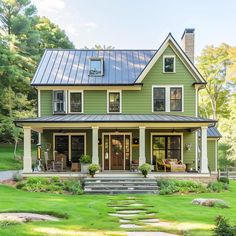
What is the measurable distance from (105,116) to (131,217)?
38.0ft

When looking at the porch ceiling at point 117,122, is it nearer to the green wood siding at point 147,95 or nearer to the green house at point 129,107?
the green house at point 129,107

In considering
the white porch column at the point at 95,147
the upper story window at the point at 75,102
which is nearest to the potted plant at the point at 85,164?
the white porch column at the point at 95,147

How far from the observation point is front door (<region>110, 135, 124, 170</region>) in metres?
22.5

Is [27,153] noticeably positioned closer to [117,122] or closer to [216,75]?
[117,122]

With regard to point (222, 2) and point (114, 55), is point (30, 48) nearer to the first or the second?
point (114, 55)

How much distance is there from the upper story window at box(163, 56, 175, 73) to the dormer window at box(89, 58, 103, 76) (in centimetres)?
405

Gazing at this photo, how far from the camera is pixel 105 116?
2172 cm

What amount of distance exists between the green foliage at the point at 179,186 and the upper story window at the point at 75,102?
23.6 ft

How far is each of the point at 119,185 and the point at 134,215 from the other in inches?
270

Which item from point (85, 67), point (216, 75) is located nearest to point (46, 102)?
point (85, 67)

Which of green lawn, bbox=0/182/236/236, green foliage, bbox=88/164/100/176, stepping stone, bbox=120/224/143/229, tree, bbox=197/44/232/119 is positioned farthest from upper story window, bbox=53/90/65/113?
tree, bbox=197/44/232/119

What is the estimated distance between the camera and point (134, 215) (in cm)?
1095

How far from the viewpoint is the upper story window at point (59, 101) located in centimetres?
2256

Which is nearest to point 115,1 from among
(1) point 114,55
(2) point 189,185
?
(1) point 114,55
